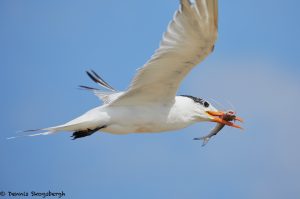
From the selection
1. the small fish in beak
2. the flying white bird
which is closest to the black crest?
the flying white bird

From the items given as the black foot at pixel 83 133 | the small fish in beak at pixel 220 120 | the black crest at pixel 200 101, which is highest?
the black crest at pixel 200 101

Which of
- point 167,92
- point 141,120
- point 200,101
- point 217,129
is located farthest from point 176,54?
point 217,129

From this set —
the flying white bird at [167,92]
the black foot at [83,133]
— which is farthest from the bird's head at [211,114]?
the black foot at [83,133]

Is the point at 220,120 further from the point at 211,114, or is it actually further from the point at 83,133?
the point at 83,133

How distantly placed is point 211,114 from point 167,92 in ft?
2.83

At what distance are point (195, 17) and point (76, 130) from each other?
6.40 ft

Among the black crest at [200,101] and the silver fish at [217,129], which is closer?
the black crest at [200,101]

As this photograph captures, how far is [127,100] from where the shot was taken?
8.21 m

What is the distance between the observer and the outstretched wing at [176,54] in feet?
23.9

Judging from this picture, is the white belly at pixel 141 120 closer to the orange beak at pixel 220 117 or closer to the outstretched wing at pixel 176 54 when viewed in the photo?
the outstretched wing at pixel 176 54

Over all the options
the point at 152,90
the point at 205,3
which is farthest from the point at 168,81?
the point at 205,3

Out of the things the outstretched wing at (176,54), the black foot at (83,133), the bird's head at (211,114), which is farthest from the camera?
the bird's head at (211,114)

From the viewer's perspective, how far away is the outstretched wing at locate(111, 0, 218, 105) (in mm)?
7297

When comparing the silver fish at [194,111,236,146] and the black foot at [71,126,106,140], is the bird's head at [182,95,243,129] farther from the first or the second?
the black foot at [71,126,106,140]
